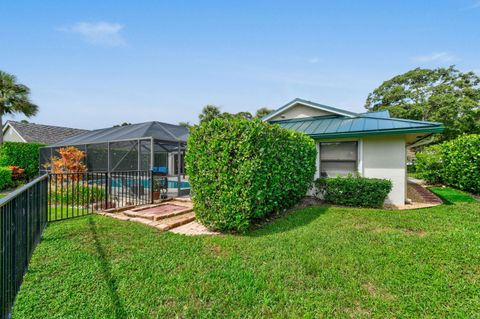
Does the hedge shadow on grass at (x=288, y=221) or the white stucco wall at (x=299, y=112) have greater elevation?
the white stucco wall at (x=299, y=112)

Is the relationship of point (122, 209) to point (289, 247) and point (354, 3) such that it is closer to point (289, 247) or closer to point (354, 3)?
point (289, 247)

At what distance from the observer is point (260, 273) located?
2982mm

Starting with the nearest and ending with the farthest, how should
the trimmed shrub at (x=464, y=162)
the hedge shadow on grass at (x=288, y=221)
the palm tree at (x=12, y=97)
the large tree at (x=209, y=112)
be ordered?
the hedge shadow on grass at (x=288, y=221) → the trimmed shrub at (x=464, y=162) → the palm tree at (x=12, y=97) → the large tree at (x=209, y=112)

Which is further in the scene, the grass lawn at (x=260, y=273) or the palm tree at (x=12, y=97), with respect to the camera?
the palm tree at (x=12, y=97)

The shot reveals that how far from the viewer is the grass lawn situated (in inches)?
91.4

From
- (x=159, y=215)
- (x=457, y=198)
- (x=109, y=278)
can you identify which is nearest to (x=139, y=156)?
(x=159, y=215)

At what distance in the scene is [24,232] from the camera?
3.02 meters

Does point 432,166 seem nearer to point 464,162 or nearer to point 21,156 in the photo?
point 464,162

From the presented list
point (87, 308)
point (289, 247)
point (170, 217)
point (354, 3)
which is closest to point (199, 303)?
point (87, 308)

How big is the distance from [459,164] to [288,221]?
→ 949 centimetres

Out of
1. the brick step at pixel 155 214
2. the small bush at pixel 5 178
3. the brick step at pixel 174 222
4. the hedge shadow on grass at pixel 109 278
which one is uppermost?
the small bush at pixel 5 178

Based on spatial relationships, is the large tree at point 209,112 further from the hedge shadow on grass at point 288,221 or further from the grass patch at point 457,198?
the grass patch at point 457,198

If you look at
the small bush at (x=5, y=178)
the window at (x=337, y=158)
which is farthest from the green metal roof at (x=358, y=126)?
the small bush at (x=5, y=178)

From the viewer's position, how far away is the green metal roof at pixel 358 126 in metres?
6.67
